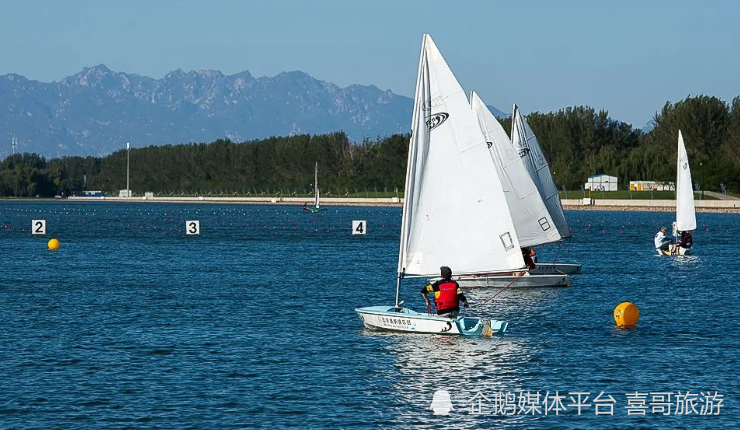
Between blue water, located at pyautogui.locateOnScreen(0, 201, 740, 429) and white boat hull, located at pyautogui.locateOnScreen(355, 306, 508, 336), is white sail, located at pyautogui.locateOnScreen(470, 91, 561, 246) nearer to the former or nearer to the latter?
blue water, located at pyautogui.locateOnScreen(0, 201, 740, 429)

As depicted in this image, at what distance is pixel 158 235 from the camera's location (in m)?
126

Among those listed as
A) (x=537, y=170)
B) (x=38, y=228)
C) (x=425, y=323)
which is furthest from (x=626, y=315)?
(x=38, y=228)

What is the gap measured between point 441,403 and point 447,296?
929 cm

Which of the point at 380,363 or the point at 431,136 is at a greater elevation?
the point at 431,136

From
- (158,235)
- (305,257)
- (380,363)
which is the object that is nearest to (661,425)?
(380,363)

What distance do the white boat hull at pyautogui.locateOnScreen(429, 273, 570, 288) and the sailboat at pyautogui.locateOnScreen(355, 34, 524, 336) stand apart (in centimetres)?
1531

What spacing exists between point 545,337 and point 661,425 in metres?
13.5

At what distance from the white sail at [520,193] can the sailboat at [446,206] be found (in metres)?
19.8

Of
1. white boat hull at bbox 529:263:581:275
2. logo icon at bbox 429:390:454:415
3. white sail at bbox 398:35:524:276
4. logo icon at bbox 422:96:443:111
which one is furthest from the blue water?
logo icon at bbox 422:96:443:111

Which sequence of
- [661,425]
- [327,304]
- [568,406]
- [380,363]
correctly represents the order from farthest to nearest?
[327,304]
[380,363]
[568,406]
[661,425]

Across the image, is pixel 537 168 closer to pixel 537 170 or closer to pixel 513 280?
pixel 537 170

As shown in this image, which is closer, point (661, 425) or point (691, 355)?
point (661, 425)

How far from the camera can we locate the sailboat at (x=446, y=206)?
38.3 m

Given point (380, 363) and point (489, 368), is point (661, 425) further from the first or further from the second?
point (380, 363)
